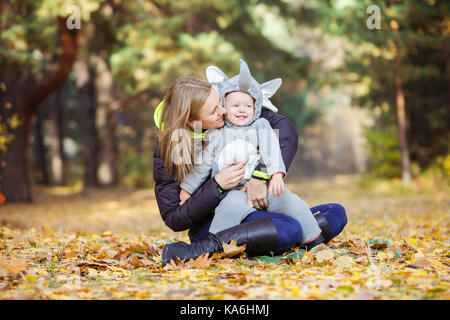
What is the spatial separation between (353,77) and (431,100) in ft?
8.85

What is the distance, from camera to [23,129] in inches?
431

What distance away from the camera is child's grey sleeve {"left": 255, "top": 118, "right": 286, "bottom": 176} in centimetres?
315

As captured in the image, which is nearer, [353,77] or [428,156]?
[428,156]

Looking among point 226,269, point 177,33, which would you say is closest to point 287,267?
point 226,269

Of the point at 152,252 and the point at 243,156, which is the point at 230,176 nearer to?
the point at 243,156

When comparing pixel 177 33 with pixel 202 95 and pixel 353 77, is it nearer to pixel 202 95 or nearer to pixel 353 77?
pixel 353 77

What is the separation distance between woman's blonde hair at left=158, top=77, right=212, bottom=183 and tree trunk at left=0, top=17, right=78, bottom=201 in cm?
813

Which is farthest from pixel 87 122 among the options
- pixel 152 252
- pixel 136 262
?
pixel 136 262

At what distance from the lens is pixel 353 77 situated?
48.5ft

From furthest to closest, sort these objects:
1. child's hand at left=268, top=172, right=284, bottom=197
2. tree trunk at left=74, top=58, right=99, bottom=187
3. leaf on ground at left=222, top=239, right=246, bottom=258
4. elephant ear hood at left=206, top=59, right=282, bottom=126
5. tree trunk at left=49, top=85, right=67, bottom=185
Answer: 1. tree trunk at left=49, top=85, right=67, bottom=185
2. tree trunk at left=74, top=58, right=99, bottom=187
3. elephant ear hood at left=206, top=59, right=282, bottom=126
4. child's hand at left=268, top=172, right=284, bottom=197
5. leaf on ground at left=222, top=239, right=246, bottom=258

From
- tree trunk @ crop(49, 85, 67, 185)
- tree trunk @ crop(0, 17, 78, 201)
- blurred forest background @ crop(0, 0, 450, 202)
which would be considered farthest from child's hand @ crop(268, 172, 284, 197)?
tree trunk @ crop(49, 85, 67, 185)

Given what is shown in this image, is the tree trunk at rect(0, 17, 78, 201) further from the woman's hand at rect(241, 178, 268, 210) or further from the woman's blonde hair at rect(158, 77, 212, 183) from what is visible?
the woman's hand at rect(241, 178, 268, 210)
